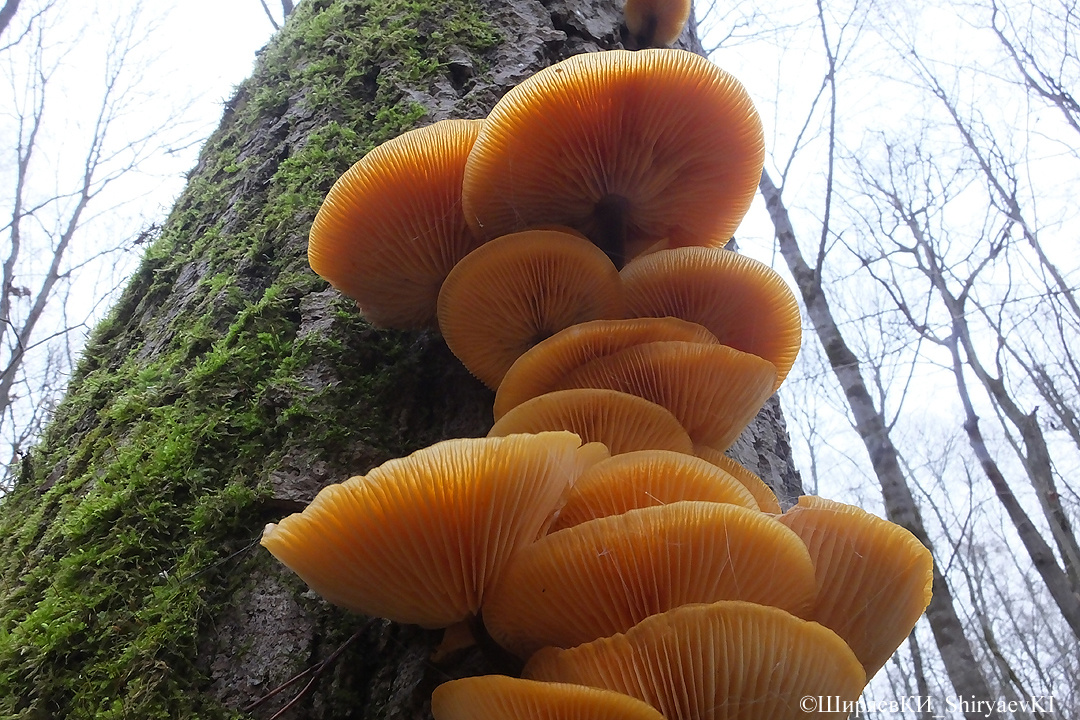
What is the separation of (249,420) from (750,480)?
121 cm

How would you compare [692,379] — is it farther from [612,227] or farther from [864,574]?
[612,227]

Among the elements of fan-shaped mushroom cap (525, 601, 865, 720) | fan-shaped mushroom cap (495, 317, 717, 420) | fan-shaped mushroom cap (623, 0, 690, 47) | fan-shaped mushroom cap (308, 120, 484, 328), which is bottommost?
fan-shaped mushroom cap (525, 601, 865, 720)

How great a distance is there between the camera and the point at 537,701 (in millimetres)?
899

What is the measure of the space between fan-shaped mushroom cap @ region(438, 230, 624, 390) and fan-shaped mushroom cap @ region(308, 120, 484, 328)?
0.16m

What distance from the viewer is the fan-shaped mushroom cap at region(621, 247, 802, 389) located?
1.59 m

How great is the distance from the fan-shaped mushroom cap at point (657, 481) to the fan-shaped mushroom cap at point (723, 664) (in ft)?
0.78

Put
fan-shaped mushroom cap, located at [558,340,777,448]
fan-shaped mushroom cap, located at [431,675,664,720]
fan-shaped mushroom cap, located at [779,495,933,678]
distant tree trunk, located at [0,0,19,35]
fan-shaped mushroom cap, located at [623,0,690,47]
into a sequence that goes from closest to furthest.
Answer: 1. fan-shaped mushroom cap, located at [431,675,664,720]
2. fan-shaped mushroom cap, located at [779,495,933,678]
3. fan-shaped mushroom cap, located at [558,340,777,448]
4. fan-shaped mushroom cap, located at [623,0,690,47]
5. distant tree trunk, located at [0,0,19,35]

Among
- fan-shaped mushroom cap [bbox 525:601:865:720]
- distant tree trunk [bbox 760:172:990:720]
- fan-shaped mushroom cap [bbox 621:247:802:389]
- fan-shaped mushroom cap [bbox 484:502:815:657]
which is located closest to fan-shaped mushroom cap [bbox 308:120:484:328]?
fan-shaped mushroom cap [bbox 621:247:802:389]

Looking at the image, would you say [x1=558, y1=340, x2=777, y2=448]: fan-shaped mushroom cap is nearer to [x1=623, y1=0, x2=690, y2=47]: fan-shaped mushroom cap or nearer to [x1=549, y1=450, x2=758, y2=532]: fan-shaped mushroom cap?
[x1=549, y1=450, x2=758, y2=532]: fan-shaped mushroom cap

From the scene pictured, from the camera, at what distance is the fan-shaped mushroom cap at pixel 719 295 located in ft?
5.23

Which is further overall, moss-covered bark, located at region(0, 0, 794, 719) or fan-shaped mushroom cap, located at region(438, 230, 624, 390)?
fan-shaped mushroom cap, located at region(438, 230, 624, 390)

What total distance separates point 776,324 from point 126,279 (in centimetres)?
254

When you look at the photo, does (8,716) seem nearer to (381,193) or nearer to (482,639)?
(482,639)

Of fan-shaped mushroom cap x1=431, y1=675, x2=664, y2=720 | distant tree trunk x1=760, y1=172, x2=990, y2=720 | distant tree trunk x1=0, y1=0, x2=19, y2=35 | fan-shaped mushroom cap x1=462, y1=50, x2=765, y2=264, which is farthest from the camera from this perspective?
distant tree trunk x1=0, y1=0, x2=19, y2=35
